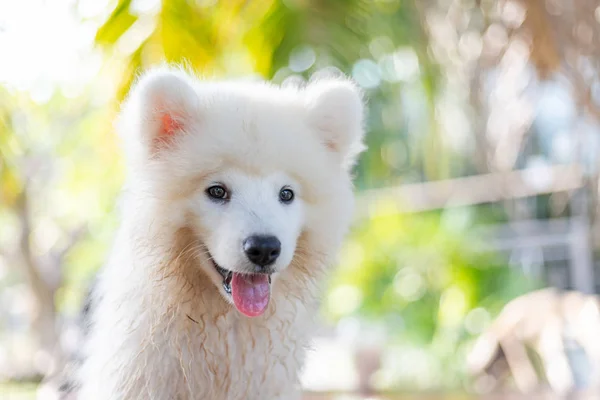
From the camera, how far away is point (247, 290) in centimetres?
196

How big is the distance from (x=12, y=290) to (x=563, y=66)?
8540 millimetres

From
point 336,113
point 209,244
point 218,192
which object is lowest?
point 209,244

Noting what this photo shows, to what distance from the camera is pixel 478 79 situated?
4.12 m

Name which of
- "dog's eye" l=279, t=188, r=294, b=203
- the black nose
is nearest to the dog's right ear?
"dog's eye" l=279, t=188, r=294, b=203

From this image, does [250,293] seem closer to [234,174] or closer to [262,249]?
[262,249]

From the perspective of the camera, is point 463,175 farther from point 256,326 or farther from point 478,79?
point 256,326

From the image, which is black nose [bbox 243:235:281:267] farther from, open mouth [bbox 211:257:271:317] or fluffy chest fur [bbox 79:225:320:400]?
fluffy chest fur [bbox 79:225:320:400]

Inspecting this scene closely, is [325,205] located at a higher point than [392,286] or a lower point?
higher

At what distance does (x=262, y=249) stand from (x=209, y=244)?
202 mm

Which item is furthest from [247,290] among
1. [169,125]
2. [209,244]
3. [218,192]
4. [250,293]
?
[169,125]

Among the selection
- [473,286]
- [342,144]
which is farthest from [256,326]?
[473,286]

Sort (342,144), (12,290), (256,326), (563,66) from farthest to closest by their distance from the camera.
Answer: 1. (12,290)
2. (563,66)
3. (342,144)
4. (256,326)

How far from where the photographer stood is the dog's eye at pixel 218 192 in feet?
6.40

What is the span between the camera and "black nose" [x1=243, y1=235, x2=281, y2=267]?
1.80 metres
